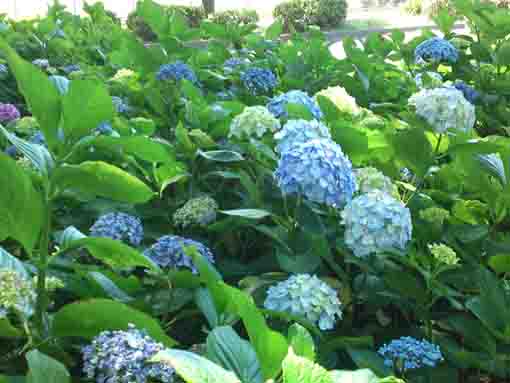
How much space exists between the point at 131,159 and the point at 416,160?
70cm

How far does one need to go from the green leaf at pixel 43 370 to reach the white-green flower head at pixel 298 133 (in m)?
0.87

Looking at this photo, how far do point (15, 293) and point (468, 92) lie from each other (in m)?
2.47

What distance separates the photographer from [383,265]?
4.85 feet

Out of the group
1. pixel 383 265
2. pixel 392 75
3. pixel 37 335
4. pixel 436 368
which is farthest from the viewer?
pixel 392 75

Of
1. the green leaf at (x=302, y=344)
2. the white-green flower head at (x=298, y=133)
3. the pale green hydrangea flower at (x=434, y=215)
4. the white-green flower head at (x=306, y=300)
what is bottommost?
the pale green hydrangea flower at (x=434, y=215)

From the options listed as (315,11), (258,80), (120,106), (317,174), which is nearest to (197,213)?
(317,174)

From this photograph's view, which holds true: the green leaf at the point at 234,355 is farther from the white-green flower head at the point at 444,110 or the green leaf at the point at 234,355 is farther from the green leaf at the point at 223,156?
the white-green flower head at the point at 444,110

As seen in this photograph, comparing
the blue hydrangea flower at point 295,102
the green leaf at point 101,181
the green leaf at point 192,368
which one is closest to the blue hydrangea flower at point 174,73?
the blue hydrangea flower at point 295,102

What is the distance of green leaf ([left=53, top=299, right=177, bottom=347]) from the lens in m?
0.92

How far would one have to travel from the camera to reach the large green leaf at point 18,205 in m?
0.92

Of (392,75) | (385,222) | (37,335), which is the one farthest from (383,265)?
(392,75)

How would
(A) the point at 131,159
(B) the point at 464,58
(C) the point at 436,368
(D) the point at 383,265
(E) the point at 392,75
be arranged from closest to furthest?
(C) the point at 436,368 < (D) the point at 383,265 < (A) the point at 131,159 < (E) the point at 392,75 < (B) the point at 464,58

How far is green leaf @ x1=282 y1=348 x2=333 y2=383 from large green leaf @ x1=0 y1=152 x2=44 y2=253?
0.46 m

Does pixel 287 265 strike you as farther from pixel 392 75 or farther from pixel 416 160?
pixel 392 75
